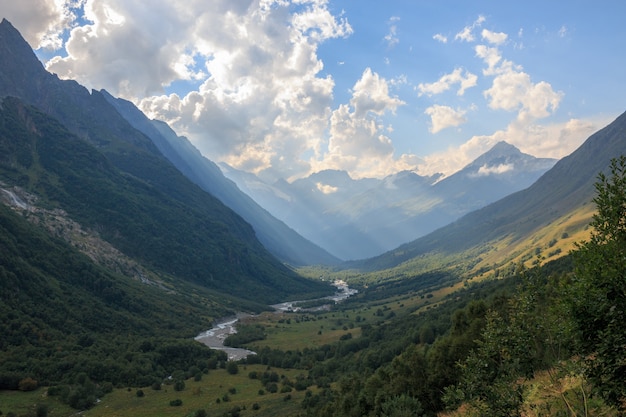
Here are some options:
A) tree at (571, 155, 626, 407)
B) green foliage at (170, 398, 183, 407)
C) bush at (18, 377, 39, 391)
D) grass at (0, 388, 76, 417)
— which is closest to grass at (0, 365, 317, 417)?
grass at (0, 388, 76, 417)

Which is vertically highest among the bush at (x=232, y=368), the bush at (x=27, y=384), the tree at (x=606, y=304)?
the bush at (x=27, y=384)

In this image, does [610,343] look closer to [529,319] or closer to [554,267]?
[529,319]

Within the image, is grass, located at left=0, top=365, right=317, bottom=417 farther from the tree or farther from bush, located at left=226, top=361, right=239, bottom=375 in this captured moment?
the tree

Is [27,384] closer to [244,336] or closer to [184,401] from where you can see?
[184,401]

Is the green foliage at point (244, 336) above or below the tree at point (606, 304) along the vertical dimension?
below

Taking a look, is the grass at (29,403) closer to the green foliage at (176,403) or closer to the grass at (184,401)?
the grass at (184,401)

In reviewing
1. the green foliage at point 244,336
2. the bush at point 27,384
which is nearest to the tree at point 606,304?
the bush at point 27,384

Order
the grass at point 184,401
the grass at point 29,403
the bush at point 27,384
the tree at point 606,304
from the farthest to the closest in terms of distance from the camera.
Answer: the bush at point 27,384 < the grass at point 184,401 < the grass at point 29,403 < the tree at point 606,304

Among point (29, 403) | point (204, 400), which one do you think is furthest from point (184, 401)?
point (29, 403)
